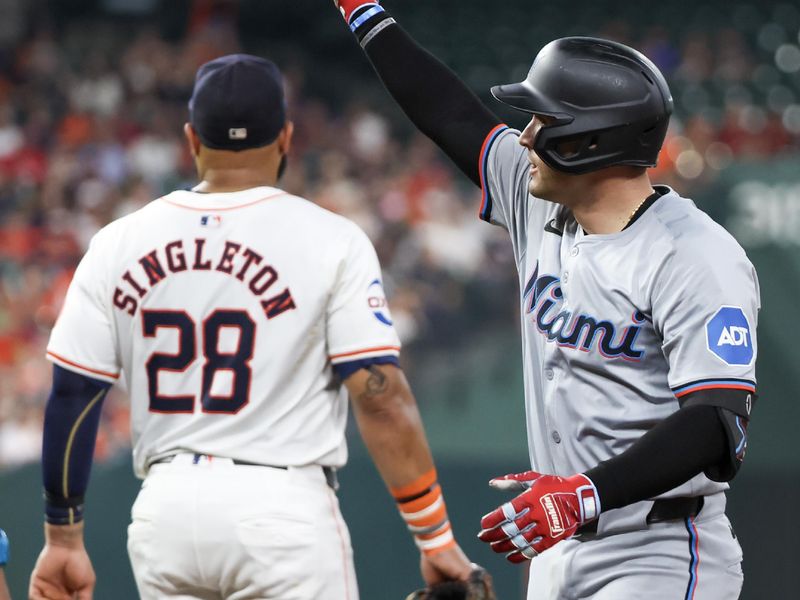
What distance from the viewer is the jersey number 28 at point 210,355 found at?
10.1 feet

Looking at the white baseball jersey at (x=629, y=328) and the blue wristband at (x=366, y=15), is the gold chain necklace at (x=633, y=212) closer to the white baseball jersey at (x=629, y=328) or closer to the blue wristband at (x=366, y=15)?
the white baseball jersey at (x=629, y=328)

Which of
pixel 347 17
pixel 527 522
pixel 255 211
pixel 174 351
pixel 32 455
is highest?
pixel 347 17

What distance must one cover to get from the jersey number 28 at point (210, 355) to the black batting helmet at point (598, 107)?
85 centimetres

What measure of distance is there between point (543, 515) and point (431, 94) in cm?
131

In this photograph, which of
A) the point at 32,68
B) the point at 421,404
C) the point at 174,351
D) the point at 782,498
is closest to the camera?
the point at 174,351

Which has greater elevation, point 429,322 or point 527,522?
point 527,522

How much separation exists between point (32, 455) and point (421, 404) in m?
2.57

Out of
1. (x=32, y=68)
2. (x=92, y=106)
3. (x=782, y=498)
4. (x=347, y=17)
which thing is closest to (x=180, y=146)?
(x=92, y=106)

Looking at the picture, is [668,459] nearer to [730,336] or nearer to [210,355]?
[730,336]

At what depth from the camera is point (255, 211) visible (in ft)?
10.4

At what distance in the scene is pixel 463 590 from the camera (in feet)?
10.2

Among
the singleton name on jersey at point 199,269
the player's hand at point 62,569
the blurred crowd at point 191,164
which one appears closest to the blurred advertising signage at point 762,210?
the blurred crowd at point 191,164

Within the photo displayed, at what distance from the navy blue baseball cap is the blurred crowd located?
172 inches

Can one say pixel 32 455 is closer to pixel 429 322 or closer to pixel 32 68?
pixel 429 322
